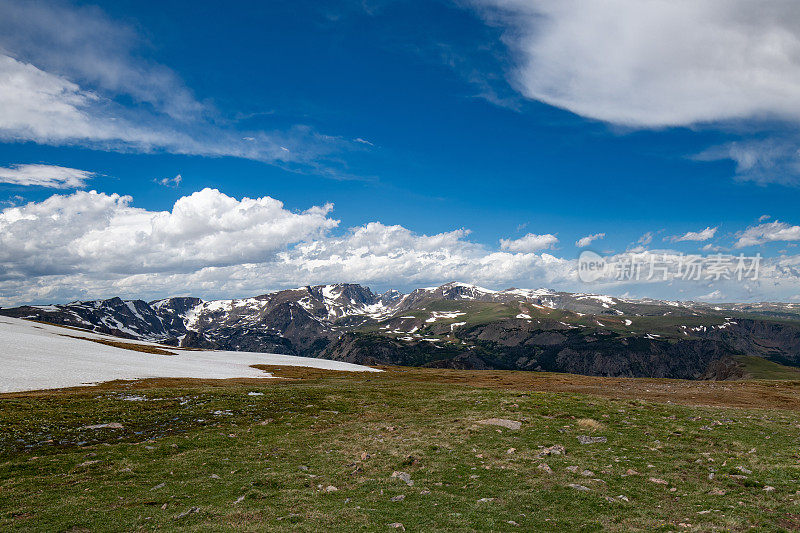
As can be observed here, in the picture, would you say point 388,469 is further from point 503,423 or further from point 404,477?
point 503,423

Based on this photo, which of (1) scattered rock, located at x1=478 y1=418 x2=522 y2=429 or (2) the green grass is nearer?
(2) the green grass

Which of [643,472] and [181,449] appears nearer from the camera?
[643,472]

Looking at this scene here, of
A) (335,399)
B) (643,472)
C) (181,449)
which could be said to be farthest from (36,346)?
(643,472)

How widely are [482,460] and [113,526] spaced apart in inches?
719

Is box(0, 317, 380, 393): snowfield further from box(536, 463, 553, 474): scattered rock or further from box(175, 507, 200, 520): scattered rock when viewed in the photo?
box(536, 463, 553, 474): scattered rock

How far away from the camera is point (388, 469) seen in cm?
2219

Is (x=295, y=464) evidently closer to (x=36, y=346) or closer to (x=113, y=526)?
(x=113, y=526)

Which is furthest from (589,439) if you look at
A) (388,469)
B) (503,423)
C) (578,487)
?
(388,469)

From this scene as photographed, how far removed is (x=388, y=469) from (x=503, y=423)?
13.3 m

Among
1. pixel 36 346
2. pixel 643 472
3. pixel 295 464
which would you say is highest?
pixel 643 472

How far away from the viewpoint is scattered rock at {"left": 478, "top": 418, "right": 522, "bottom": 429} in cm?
3101

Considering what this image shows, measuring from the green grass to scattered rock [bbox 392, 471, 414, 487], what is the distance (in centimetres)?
36

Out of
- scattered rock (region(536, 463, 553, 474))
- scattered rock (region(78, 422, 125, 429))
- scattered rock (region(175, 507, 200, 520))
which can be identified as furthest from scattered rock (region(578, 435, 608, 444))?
scattered rock (region(78, 422, 125, 429))

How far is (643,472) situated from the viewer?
20.6 metres
